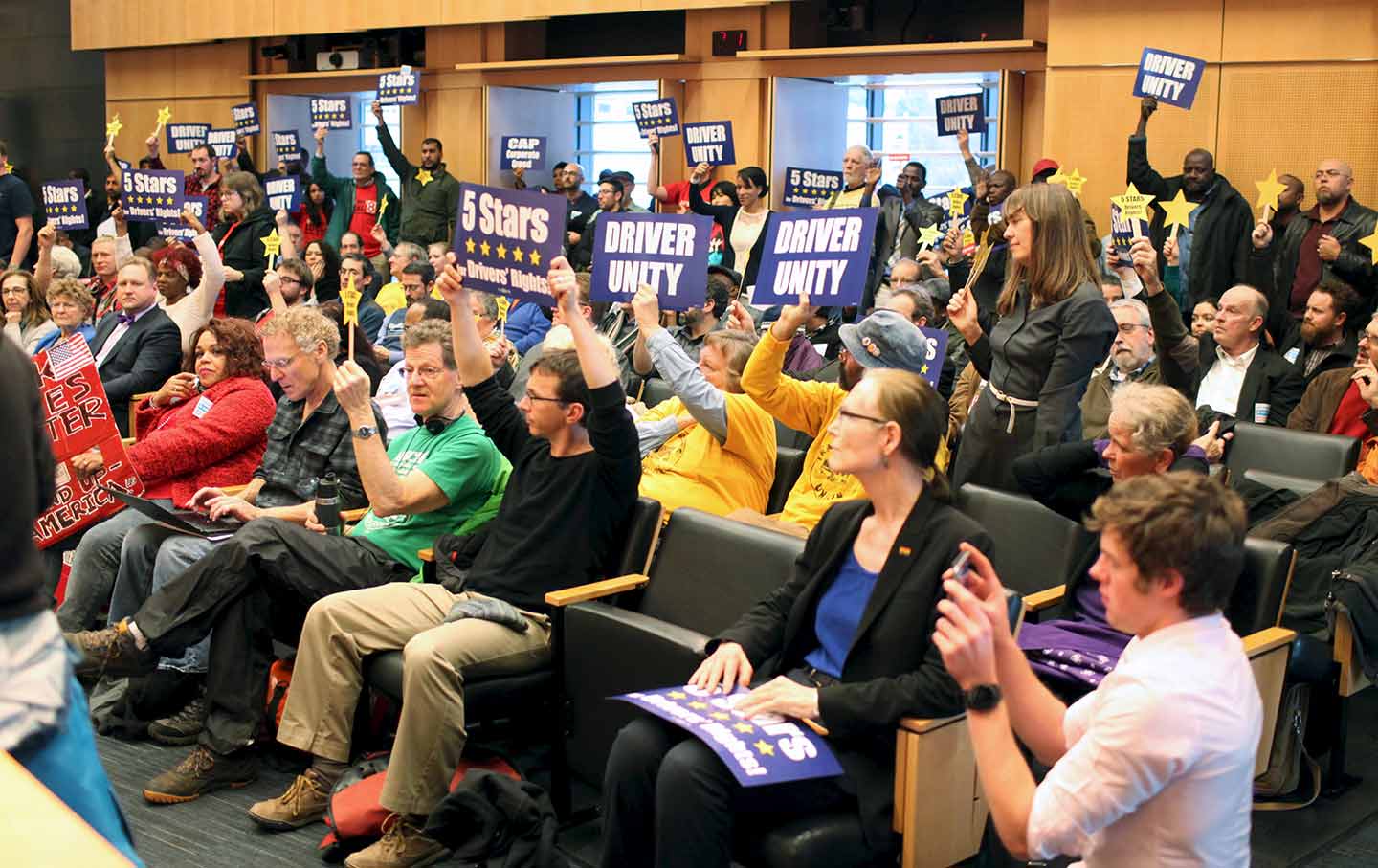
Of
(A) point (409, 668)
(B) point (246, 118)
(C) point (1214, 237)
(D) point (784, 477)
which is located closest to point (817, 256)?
(D) point (784, 477)

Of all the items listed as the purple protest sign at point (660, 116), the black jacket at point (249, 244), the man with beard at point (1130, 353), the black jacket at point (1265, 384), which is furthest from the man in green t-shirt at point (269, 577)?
the purple protest sign at point (660, 116)

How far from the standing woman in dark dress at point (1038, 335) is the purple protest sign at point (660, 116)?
5.40 metres

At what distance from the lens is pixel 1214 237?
24.0 feet

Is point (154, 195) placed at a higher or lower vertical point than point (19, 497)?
higher

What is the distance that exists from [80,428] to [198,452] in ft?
1.29

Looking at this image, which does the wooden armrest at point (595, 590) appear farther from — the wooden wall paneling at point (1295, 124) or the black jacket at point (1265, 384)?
the wooden wall paneling at point (1295, 124)

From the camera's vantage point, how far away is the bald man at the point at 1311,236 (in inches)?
263

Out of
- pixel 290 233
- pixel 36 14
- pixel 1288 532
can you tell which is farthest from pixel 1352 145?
pixel 36 14

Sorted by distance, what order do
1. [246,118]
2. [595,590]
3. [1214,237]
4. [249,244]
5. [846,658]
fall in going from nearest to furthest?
[846,658] → [595,590] → [1214,237] → [249,244] → [246,118]

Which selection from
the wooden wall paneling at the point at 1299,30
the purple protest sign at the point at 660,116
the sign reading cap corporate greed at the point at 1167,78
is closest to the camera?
the sign reading cap corporate greed at the point at 1167,78

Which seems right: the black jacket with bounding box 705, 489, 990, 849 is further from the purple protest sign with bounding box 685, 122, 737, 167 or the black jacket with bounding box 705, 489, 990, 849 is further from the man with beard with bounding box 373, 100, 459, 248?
the man with beard with bounding box 373, 100, 459, 248

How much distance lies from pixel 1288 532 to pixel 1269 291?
331 centimetres

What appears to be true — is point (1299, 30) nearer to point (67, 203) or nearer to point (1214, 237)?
point (1214, 237)

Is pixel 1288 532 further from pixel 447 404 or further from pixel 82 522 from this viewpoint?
pixel 82 522
